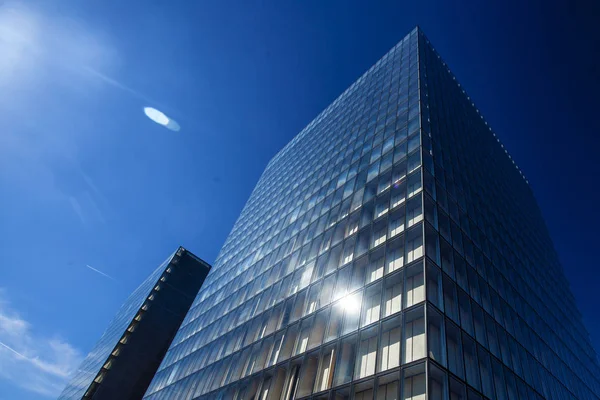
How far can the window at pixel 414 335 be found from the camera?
44.3ft

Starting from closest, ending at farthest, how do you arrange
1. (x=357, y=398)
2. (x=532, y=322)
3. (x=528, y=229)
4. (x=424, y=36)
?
(x=357, y=398) < (x=532, y=322) < (x=528, y=229) < (x=424, y=36)

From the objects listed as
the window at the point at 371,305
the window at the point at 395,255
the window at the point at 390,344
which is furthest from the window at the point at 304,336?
the window at the point at 395,255

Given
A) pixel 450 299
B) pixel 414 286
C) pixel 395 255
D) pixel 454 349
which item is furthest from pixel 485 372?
pixel 395 255

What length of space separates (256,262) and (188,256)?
4326 centimetres

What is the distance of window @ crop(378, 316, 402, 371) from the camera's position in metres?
14.0

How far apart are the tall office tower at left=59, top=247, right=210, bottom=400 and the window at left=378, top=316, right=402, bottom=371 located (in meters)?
51.8

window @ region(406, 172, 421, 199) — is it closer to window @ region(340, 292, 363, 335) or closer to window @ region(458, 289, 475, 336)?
window @ region(458, 289, 475, 336)

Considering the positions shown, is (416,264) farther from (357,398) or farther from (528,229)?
(528,229)

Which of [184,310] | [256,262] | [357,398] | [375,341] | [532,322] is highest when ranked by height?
[184,310]

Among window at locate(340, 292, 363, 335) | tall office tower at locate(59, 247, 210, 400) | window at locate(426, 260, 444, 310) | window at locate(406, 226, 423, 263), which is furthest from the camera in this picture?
tall office tower at locate(59, 247, 210, 400)

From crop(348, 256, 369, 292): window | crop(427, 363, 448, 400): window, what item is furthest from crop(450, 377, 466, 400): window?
crop(348, 256, 369, 292): window

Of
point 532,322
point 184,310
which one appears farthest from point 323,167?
point 184,310

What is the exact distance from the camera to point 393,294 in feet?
55.2

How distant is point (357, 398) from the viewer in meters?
14.2
